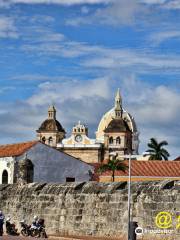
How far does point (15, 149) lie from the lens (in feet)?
199

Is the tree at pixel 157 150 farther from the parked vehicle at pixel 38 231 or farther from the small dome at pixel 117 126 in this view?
the parked vehicle at pixel 38 231

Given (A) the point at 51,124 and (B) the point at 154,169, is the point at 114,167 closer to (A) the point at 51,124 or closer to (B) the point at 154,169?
(B) the point at 154,169

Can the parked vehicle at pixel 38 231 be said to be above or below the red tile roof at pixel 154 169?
below

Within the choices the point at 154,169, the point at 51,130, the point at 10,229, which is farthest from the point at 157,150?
the point at 10,229

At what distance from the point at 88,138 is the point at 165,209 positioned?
13239 cm

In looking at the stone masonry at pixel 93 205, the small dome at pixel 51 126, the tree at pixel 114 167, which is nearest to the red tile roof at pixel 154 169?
the tree at pixel 114 167

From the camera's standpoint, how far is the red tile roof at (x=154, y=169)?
294 ft

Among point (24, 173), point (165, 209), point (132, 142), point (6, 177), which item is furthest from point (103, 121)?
point (165, 209)

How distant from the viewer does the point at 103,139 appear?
156 meters

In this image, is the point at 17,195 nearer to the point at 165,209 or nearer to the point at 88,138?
the point at 165,209

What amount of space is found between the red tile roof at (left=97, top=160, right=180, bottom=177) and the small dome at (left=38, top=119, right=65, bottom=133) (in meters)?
68.8

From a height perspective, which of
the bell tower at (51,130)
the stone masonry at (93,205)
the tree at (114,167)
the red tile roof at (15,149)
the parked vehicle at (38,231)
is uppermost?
the bell tower at (51,130)

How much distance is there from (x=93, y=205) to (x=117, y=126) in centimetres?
12922

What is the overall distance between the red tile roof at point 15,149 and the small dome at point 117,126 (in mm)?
88386
